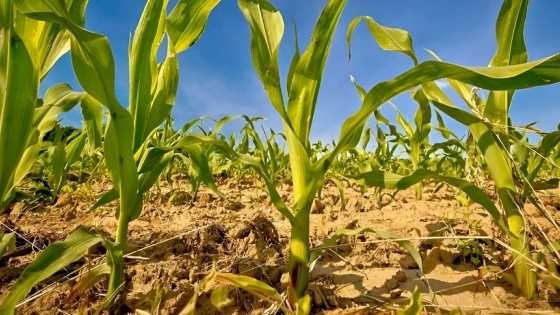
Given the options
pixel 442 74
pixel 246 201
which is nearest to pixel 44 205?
pixel 246 201

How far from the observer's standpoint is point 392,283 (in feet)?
3.68

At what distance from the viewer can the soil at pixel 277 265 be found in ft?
3.20

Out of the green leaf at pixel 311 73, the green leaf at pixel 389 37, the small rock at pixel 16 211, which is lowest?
the small rock at pixel 16 211

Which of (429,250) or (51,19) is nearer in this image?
(51,19)

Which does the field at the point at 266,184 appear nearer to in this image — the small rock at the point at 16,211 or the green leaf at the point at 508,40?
the green leaf at the point at 508,40

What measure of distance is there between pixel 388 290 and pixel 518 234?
416 mm

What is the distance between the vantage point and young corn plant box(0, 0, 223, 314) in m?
0.77

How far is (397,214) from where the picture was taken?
192 cm

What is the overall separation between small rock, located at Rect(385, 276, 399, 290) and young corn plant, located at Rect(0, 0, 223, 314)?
0.76 meters

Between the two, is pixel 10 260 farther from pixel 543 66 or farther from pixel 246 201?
pixel 543 66

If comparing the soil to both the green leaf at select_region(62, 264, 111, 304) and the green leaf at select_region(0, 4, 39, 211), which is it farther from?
the green leaf at select_region(0, 4, 39, 211)

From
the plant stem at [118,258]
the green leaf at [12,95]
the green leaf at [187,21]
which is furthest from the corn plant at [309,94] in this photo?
the green leaf at [12,95]

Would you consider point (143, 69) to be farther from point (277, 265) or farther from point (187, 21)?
point (277, 265)

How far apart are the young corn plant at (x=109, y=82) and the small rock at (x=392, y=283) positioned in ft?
2.48
